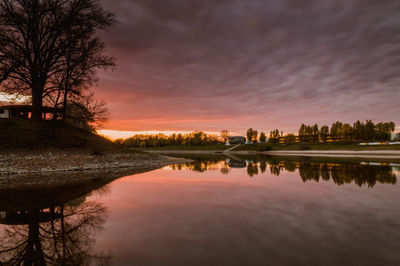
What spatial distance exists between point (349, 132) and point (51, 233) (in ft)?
399

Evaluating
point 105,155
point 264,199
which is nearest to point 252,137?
point 105,155

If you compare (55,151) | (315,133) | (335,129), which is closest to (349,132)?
(335,129)

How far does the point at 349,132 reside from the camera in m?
104

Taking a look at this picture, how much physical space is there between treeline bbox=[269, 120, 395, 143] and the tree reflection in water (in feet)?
393

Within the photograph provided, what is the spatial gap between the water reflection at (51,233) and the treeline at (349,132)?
4719 inches

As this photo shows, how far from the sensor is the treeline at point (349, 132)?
336 ft

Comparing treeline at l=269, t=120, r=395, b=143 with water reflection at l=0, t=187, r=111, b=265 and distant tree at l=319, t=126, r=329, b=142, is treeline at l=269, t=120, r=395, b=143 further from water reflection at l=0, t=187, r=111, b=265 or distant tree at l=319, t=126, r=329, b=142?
water reflection at l=0, t=187, r=111, b=265

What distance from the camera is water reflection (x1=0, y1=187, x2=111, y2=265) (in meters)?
4.93

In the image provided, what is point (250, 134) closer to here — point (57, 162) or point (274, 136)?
point (274, 136)

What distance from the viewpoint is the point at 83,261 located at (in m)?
4.83

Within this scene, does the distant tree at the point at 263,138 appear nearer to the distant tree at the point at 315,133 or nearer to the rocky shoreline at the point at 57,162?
the distant tree at the point at 315,133

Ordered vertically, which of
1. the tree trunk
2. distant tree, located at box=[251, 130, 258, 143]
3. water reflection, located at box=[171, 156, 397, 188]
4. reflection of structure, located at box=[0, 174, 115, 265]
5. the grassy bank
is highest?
distant tree, located at box=[251, 130, 258, 143]

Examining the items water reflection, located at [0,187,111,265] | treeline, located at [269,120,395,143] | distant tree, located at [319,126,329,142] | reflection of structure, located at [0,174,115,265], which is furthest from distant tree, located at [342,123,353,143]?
water reflection, located at [0,187,111,265]

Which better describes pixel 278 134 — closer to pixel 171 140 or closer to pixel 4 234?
pixel 171 140
